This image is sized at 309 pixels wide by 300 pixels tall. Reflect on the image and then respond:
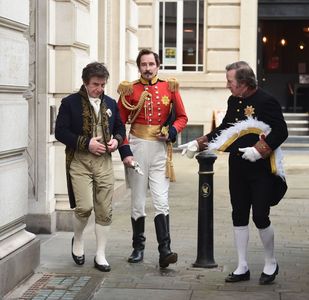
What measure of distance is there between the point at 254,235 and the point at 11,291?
3572mm

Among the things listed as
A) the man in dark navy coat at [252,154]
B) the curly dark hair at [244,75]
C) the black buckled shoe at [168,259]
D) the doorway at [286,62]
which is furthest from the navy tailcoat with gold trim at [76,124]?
the doorway at [286,62]

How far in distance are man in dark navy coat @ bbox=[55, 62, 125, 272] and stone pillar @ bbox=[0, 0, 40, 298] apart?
1.40ft

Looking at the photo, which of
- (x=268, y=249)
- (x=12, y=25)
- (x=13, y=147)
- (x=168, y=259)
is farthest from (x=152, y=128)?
(x=12, y=25)

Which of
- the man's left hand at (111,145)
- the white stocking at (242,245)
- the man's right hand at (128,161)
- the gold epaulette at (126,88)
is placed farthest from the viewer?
the gold epaulette at (126,88)

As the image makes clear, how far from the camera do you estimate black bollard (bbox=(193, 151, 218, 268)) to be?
7418mm

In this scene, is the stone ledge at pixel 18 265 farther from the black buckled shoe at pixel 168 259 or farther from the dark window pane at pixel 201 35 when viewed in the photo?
the dark window pane at pixel 201 35

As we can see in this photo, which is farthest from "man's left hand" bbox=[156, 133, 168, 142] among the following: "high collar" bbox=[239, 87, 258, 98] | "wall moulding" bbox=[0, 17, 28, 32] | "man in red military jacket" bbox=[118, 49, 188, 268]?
"wall moulding" bbox=[0, 17, 28, 32]

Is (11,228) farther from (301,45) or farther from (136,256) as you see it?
(301,45)

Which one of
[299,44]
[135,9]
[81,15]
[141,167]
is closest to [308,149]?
[135,9]

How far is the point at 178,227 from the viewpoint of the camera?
9.73 m

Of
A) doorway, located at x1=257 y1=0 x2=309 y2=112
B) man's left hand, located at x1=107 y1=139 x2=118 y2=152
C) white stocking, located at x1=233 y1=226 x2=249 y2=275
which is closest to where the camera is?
white stocking, located at x1=233 y1=226 x2=249 y2=275

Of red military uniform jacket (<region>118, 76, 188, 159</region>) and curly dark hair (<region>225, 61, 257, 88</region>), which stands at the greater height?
curly dark hair (<region>225, 61, 257, 88</region>)

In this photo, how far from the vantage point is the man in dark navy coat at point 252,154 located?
21.9 ft

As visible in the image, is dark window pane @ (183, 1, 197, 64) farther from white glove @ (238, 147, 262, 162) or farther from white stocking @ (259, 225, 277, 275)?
white glove @ (238, 147, 262, 162)
